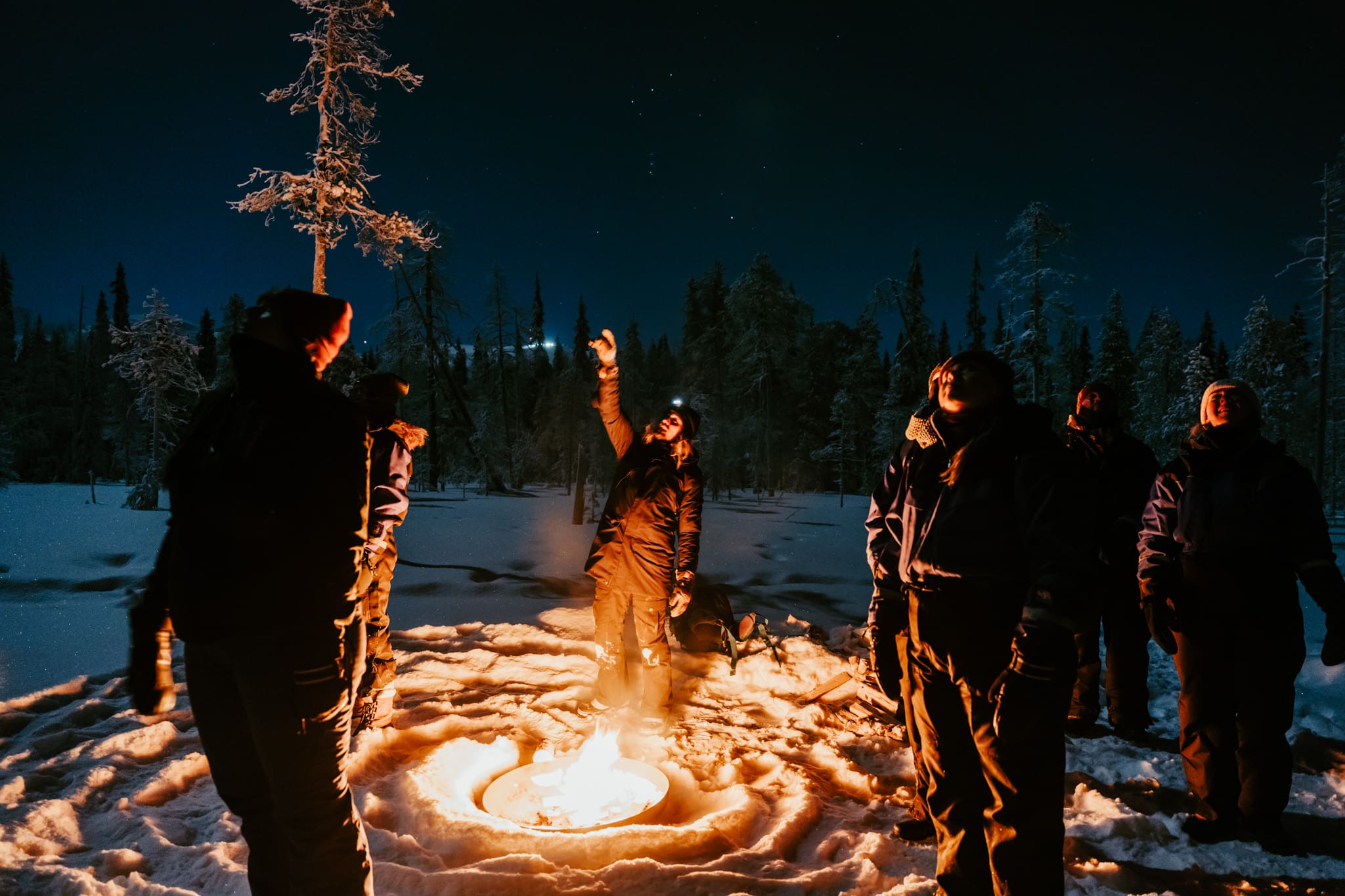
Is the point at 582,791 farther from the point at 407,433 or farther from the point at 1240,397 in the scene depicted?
the point at 1240,397

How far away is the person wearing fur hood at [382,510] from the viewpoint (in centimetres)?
432

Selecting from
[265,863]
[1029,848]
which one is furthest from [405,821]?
[1029,848]

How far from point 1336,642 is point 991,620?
7.90 ft

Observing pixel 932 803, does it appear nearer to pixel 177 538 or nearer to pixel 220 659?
pixel 220 659

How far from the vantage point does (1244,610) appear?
359 cm

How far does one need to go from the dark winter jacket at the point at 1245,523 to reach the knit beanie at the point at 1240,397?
8cm

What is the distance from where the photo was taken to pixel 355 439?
7.39 feet

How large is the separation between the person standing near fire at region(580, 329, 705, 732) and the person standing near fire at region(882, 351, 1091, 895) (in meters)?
2.45

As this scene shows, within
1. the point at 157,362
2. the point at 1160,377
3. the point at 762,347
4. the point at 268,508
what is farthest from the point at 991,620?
the point at 1160,377

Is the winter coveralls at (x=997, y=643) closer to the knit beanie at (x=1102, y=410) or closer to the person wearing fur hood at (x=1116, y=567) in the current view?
the person wearing fur hood at (x=1116, y=567)

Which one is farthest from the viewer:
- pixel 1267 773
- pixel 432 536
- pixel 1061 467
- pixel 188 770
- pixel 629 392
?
pixel 629 392

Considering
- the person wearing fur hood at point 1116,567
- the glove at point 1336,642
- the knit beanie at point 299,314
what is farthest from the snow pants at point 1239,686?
the knit beanie at point 299,314

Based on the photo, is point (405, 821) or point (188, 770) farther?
point (188, 770)

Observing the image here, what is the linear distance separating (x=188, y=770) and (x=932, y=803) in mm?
4295
